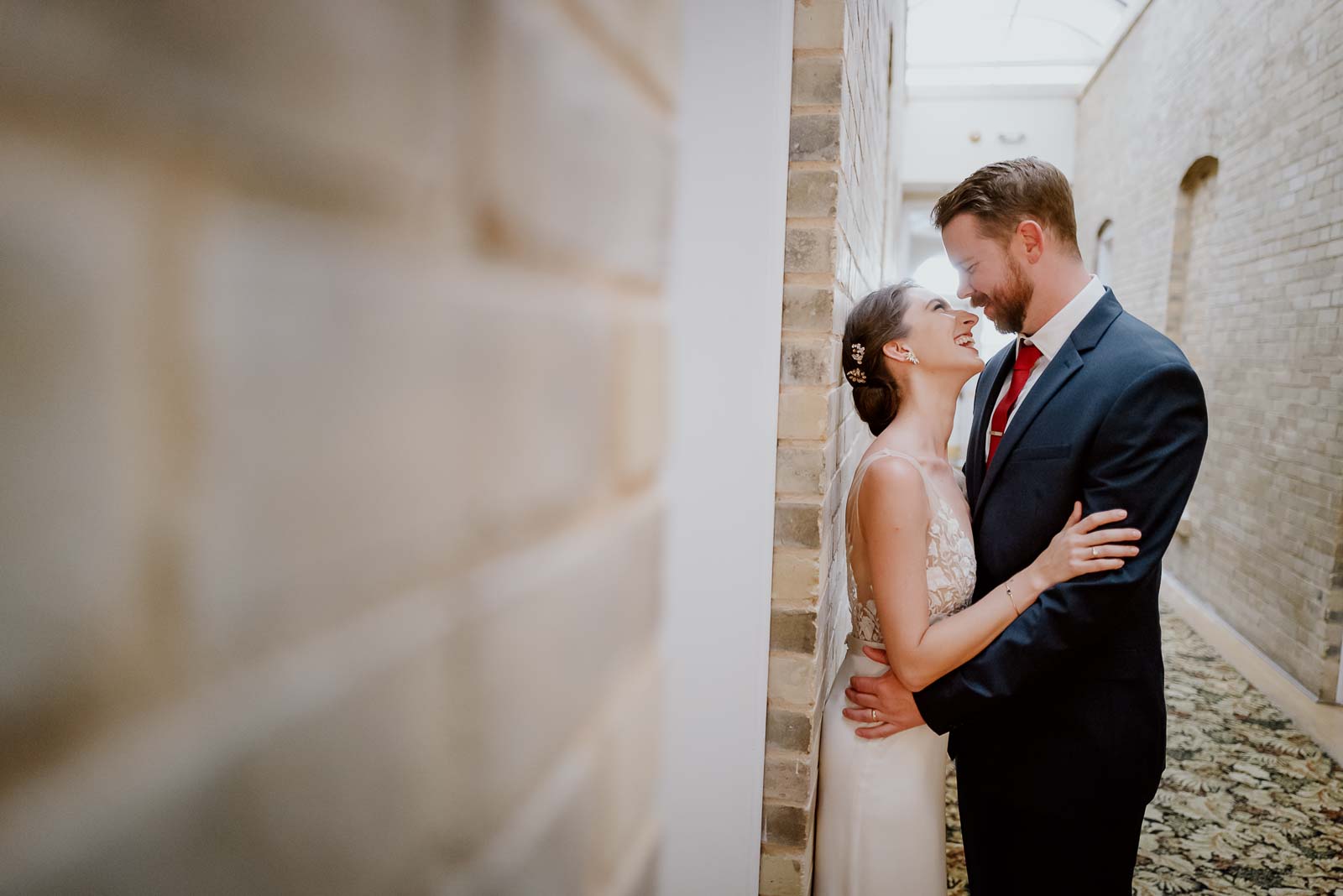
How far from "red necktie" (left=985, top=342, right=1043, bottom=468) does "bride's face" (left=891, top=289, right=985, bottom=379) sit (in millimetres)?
123

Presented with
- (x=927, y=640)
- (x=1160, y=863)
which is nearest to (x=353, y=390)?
(x=927, y=640)

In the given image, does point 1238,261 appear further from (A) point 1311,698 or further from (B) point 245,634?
(B) point 245,634

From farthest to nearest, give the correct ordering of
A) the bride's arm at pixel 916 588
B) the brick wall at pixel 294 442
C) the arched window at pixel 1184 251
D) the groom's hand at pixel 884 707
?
the arched window at pixel 1184 251, the groom's hand at pixel 884 707, the bride's arm at pixel 916 588, the brick wall at pixel 294 442

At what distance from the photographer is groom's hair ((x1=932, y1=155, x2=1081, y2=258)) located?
200cm

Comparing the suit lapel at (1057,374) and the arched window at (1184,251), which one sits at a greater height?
the arched window at (1184,251)

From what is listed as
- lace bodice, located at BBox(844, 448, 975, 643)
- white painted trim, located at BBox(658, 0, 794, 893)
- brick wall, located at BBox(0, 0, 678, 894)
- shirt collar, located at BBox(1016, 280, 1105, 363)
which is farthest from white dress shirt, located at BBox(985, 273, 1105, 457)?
brick wall, located at BBox(0, 0, 678, 894)

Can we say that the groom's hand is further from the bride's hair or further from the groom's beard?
the groom's beard

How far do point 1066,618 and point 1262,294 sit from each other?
524 centimetres

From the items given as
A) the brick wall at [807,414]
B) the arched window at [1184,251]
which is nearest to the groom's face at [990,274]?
the brick wall at [807,414]

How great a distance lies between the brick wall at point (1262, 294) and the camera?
179 inches

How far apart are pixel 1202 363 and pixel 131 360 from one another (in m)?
7.80

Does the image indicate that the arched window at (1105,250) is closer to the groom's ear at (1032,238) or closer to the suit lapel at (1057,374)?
the groom's ear at (1032,238)

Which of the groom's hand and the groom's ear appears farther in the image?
the groom's ear

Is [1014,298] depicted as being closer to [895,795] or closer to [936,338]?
[936,338]
